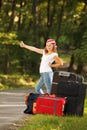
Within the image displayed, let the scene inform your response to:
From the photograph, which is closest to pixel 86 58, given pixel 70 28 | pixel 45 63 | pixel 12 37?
pixel 12 37

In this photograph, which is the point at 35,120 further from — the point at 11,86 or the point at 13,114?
the point at 11,86

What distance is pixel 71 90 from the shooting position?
40.7 feet

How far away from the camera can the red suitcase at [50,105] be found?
12201mm

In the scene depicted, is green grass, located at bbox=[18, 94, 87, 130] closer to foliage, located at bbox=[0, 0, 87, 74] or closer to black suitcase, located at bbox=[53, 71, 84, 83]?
black suitcase, located at bbox=[53, 71, 84, 83]

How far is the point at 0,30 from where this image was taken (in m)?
33.0

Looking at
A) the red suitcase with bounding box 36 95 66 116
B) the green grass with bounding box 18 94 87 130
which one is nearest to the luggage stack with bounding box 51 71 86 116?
the red suitcase with bounding box 36 95 66 116

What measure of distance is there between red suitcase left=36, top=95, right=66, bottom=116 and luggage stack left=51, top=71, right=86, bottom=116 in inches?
9.1

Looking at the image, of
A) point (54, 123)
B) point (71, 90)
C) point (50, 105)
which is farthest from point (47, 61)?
point (54, 123)

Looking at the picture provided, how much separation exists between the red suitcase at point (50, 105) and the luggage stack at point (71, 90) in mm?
231

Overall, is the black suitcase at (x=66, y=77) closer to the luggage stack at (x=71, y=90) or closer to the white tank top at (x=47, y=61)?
the luggage stack at (x=71, y=90)

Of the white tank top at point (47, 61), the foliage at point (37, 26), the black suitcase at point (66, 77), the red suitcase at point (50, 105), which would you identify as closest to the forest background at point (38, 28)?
the foliage at point (37, 26)

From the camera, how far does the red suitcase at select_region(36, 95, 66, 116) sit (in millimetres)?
12201

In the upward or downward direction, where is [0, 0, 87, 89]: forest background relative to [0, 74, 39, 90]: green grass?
upward

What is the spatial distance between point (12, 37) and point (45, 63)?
19231mm
